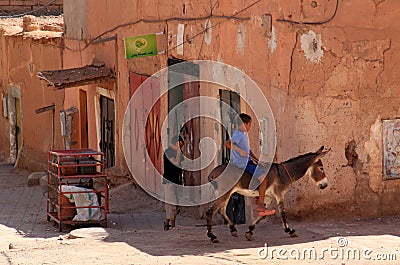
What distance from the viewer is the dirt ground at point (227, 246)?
8789 millimetres

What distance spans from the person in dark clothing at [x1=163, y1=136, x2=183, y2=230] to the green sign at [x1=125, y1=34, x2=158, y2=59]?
1.49 m

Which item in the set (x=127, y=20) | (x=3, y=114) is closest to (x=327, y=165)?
(x=127, y=20)

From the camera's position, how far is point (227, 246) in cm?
955

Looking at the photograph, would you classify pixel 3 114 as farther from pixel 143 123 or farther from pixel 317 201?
pixel 317 201

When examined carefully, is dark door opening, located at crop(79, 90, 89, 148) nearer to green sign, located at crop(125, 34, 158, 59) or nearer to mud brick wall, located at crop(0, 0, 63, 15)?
green sign, located at crop(125, 34, 158, 59)

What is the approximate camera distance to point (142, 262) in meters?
8.80

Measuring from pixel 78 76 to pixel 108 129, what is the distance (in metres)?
1.42

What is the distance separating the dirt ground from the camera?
346 inches

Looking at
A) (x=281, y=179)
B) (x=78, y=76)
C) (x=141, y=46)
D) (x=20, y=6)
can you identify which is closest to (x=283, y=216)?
(x=281, y=179)

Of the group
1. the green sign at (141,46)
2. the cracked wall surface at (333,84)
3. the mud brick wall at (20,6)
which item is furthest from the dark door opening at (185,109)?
the mud brick wall at (20,6)

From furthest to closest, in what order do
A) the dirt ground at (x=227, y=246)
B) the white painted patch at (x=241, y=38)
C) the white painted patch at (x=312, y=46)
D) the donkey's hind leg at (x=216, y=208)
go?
the white painted patch at (x=241, y=38), the white painted patch at (x=312, y=46), the donkey's hind leg at (x=216, y=208), the dirt ground at (x=227, y=246)

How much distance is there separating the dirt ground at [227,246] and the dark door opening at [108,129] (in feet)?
18.0

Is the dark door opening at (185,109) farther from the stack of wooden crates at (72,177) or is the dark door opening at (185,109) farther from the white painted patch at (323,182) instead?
the white painted patch at (323,182)

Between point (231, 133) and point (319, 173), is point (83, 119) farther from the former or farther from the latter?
point (319, 173)
